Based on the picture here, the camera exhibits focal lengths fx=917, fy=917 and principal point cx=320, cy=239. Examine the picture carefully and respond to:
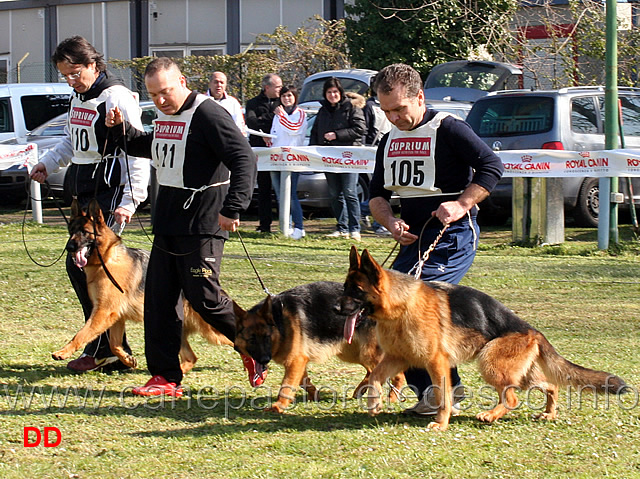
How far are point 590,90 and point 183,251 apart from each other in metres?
9.59

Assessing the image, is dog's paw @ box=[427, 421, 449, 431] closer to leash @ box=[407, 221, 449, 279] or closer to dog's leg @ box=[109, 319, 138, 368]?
leash @ box=[407, 221, 449, 279]

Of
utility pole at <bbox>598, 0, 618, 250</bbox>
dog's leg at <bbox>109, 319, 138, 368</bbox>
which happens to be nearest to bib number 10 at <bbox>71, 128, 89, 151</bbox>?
dog's leg at <bbox>109, 319, 138, 368</bbox>

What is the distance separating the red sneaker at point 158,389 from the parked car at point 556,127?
26.9 feet

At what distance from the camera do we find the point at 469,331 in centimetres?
500

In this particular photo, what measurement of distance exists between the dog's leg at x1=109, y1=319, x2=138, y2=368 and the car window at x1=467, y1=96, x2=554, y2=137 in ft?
26.4

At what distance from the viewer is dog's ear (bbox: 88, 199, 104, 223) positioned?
6074mm

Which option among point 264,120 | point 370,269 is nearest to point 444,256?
point 370,269

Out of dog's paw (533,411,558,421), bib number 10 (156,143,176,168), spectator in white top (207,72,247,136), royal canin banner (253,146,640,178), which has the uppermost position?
spectator in white top (207,72,247,136)

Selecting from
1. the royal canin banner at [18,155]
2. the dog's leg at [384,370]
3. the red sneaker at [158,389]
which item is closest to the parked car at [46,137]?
the royal canin banner at [18,155]

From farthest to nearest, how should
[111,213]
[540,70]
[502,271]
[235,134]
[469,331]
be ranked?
1. [540,70]
2. [502,271]
3. [111,213]
4. [235,134]
5. [469,331]

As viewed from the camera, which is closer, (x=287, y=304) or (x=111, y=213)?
(x=287, y=304)

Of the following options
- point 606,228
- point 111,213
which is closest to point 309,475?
point 111,213

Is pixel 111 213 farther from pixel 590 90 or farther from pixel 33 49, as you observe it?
pixel 33 49

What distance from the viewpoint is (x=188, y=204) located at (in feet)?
18.2
